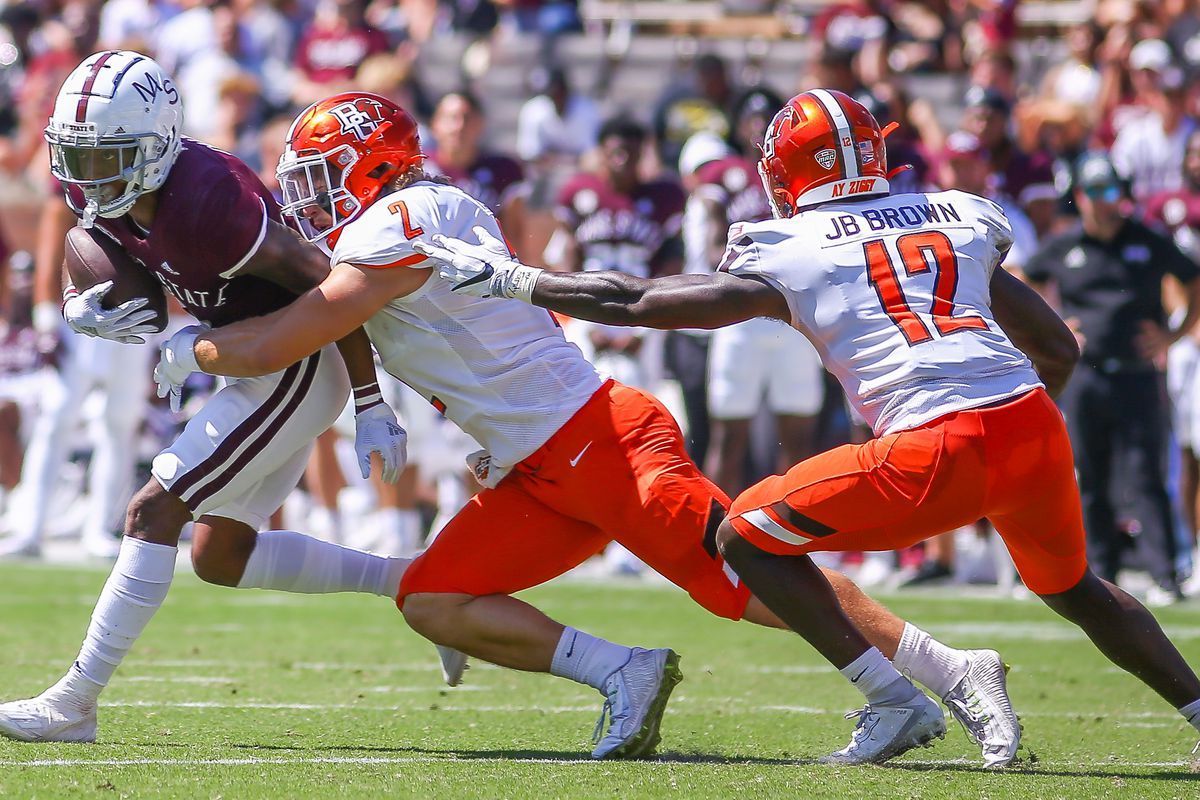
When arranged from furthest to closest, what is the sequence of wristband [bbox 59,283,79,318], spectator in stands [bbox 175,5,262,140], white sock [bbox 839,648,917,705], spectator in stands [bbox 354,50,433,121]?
spectator in stands [bbox 175,5,262,140] < spectator in stands [bbox 354,50,433,121] < wristband [bbox 59,283,79,318] < white sock [bbox 839,648,917,705]

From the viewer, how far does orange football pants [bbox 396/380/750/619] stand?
4.08m

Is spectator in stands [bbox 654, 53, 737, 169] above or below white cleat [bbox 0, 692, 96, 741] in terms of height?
below

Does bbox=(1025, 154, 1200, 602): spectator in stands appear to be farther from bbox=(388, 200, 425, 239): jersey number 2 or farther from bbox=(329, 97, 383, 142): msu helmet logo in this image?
bbox=(388, 200, 425, 239): jersey number 2

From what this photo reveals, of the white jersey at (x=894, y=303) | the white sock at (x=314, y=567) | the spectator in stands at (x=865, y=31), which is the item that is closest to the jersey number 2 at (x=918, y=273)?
the white jersey at (x=894, y=303)

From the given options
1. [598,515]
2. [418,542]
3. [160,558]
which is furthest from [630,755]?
[418,542]

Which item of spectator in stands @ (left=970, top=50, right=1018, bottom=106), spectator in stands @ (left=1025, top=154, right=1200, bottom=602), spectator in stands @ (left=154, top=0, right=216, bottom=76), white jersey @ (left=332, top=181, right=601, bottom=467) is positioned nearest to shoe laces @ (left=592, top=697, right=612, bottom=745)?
white jersey @ (left=332, top=181, right=601, bottom=467)

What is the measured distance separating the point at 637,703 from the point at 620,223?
512 centimetres

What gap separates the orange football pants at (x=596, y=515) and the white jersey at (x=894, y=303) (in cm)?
50

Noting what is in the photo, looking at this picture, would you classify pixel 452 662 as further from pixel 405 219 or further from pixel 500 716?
pixel 405 219

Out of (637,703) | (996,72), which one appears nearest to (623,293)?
(637,703)

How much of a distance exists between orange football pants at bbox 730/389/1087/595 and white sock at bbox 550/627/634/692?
0.47m

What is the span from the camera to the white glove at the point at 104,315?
4.15m

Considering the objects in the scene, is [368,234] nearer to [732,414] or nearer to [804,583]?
[804,583]

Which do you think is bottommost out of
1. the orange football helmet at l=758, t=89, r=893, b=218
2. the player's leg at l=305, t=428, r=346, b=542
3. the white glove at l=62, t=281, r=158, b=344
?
the player's leg at l=305, t=428, r=346, b=542
